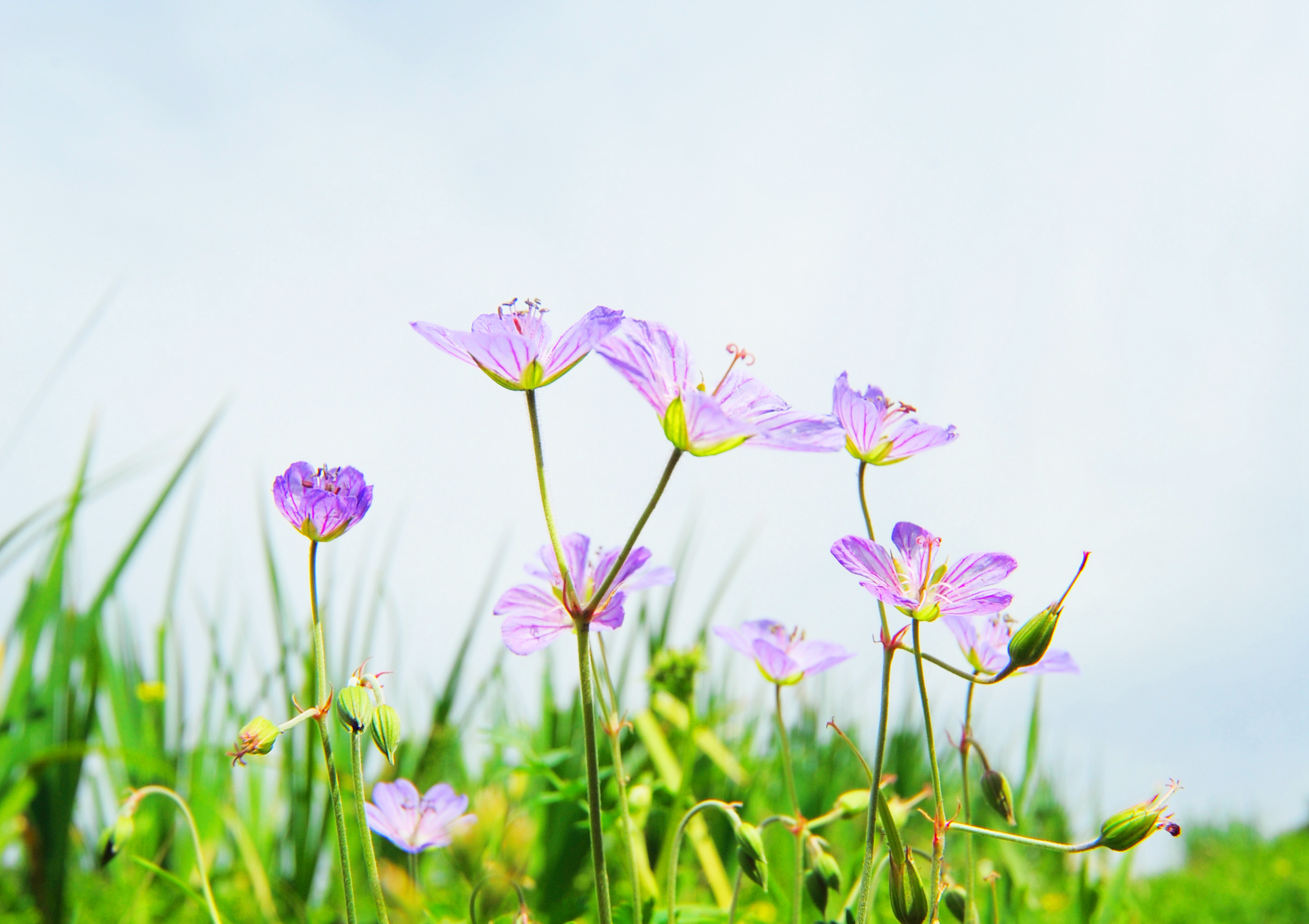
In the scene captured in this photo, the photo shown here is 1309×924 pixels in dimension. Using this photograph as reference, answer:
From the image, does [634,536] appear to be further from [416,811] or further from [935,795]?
[416,811]

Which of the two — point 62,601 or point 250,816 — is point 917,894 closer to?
point 62,601

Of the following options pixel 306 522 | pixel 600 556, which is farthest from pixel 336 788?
pixel 600 556

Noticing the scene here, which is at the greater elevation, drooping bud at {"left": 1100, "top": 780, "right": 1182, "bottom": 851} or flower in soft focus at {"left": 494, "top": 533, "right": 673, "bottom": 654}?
flower in soft focus at {"left": 494, "top": 533, "right": 673, "bottom": 654}

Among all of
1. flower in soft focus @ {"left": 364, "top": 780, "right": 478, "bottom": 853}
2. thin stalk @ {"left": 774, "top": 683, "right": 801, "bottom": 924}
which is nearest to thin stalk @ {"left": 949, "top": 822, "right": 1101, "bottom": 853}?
thin stalk @ {"left": 774, "top": 683, "right": 801, "bottom": 924}

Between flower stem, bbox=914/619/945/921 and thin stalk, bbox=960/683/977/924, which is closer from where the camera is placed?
flower stem, bbox=914/619/945/921

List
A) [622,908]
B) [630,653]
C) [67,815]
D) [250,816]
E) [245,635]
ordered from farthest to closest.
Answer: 1. [245,635]
2. [250,816]
3. [630,653]
4. [67,815]
5. [622,908]

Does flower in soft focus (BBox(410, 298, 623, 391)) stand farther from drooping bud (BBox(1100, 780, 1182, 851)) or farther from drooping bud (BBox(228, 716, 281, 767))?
drooping bud (BBox(1100, 780, 1182, 851))

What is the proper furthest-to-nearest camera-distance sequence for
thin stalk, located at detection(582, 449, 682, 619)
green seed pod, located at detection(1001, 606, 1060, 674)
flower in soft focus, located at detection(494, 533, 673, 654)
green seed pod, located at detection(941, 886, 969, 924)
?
green seed pod, located at detection(941, 886, 969, 924) → flower in soft focus, located at detection(494, 533, 673, 654) → green seed pod, located at detection(1001, 606, 1060, 674) → thin stalk, located at detection(582, 449, 682, 619)
